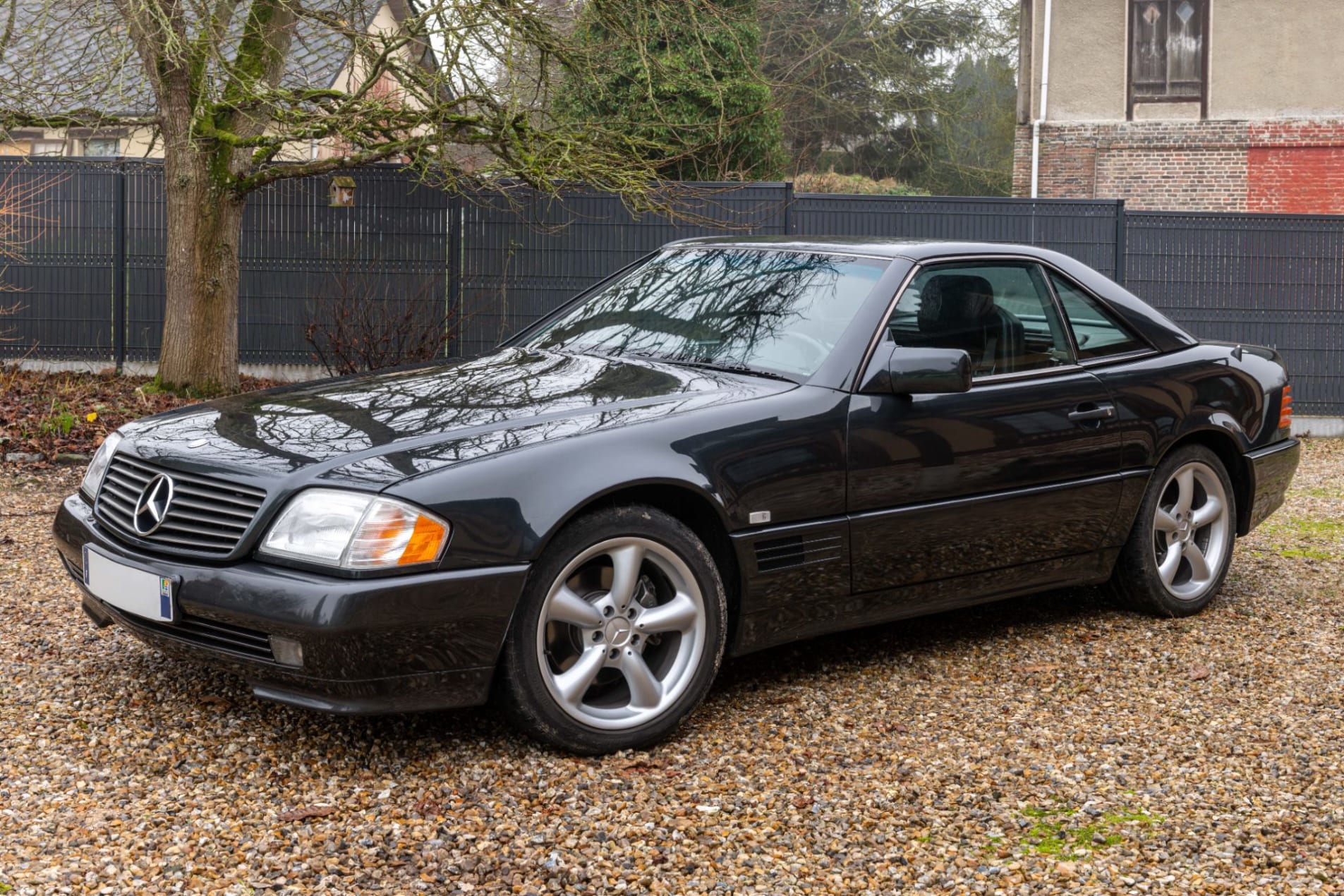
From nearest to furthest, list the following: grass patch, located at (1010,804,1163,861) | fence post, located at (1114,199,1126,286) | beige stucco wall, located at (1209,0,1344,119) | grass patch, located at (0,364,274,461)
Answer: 1. grass patch, located at (1010,804,1163,861)
2. grass patch, located at (0,364,274,461)
3. fence post, located at (1114,199,1126,286)
4. beige stucco wall, located at (1209,0,1344,119)

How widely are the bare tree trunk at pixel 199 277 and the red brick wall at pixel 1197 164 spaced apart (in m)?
15.6

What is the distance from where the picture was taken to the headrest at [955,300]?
4977 mm

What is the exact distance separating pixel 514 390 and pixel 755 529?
90cm

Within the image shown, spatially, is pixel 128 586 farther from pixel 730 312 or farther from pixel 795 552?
pixel 730 312

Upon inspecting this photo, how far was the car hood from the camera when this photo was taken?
3814mm

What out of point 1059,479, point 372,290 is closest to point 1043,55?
point 372,290

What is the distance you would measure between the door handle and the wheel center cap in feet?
6.71

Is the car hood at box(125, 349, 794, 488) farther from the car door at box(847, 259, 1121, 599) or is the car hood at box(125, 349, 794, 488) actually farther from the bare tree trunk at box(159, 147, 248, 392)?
the bare tree trunk at box(159, 147, 248, 392)

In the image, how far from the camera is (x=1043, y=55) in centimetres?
2355

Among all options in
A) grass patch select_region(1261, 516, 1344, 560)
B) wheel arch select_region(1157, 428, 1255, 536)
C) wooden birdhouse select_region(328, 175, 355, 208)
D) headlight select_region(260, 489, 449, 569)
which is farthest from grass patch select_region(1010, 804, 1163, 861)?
wooden birdhouse select_region(328, 175, 355, 208)

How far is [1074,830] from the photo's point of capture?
141 inches

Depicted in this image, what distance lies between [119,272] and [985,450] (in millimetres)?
11062

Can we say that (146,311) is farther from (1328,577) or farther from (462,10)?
(1328,577)

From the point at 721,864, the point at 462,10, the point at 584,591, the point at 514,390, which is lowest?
the point at 721,864
